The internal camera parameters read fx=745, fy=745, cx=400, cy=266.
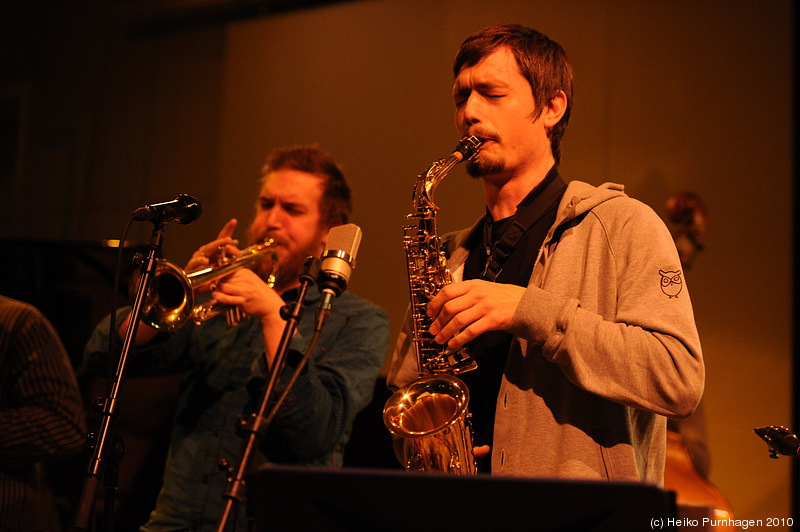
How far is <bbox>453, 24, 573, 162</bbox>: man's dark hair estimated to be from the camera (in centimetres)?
235

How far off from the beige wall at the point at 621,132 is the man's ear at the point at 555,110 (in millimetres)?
994

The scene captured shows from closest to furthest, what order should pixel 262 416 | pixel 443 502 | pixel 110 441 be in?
pixel 443 502 → pixel 262 416 → pixel 110 441

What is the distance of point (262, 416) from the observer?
5.45 feet

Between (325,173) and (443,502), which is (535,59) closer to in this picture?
(325,173)

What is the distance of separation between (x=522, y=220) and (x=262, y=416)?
1.06 m

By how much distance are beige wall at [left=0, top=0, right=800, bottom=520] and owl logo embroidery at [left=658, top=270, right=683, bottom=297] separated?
1564 mm

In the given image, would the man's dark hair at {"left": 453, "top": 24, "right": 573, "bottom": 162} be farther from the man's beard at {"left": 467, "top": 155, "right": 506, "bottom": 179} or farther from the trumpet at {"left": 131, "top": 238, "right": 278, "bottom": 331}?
the trumpet at {"left": 131, "top": 238, "right": 278, "bottom": 331}

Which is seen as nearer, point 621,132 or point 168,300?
point 168,300

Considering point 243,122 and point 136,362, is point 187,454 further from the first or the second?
point 243,122

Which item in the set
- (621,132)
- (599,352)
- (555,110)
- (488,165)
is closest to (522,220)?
(488,165)

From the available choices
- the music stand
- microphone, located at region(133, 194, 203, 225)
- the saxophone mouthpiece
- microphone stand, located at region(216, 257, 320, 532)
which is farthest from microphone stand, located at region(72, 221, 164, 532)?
the saxophone mouthpiece

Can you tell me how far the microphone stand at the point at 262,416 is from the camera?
1.57m

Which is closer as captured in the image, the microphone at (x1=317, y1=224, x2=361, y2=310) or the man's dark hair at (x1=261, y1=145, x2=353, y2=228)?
the microphone at (x1=317, y1=224, x2=361, y2=310)

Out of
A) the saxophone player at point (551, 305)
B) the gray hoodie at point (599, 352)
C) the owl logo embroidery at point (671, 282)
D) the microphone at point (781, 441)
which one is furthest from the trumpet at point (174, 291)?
the microphone at point (781, 441)
